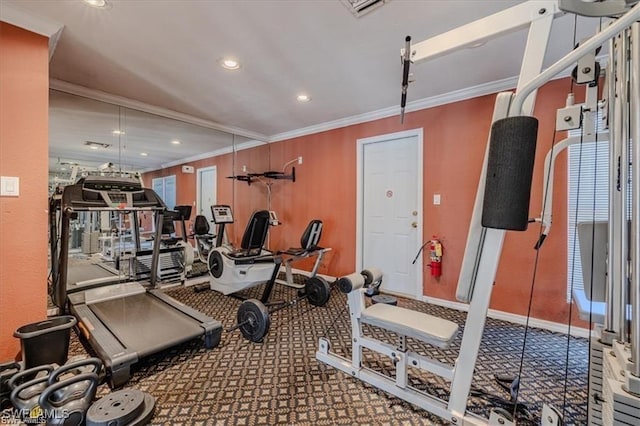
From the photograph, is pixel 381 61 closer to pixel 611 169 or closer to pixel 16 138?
pixel 611 169

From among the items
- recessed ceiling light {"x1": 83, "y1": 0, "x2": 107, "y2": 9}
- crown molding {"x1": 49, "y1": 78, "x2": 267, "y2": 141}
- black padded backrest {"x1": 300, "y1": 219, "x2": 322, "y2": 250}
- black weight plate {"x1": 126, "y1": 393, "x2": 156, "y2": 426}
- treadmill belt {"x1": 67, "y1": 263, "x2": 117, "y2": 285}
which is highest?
recessed ceiling light {"x1": 83, "y1": 0, "x2": 107, "y2": 9}

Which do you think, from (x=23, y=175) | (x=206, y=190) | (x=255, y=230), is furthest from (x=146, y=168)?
(x=23, y=175)

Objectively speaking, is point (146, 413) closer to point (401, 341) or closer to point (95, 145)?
point (401, 341)

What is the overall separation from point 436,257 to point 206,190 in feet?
11.6

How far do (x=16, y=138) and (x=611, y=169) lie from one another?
3.46 m

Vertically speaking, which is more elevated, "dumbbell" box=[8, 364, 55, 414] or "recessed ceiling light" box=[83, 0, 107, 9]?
"recessed ceiling light" box=[83, 0, 107, 9]

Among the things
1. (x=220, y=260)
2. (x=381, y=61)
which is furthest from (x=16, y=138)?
(x=381, y=61)

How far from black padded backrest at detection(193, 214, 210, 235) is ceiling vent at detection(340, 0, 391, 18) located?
140 inches

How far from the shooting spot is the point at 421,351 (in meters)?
2.36

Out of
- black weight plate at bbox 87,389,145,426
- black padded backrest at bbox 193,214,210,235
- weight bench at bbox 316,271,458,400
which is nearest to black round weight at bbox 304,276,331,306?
weight bench at bbox 316,271,458,400

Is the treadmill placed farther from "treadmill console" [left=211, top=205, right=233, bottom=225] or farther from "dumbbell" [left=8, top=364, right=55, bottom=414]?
"treadmill console" [left=211, top=205, right=233, bottom=225]

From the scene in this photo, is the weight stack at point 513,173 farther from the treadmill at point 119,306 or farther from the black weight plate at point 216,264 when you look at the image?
the black weight plate at point 216,264

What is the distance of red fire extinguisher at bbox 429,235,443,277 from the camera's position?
3350 mm

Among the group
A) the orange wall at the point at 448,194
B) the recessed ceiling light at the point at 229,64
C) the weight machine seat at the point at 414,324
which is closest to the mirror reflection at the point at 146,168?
the orange wall at the point at 448,194
